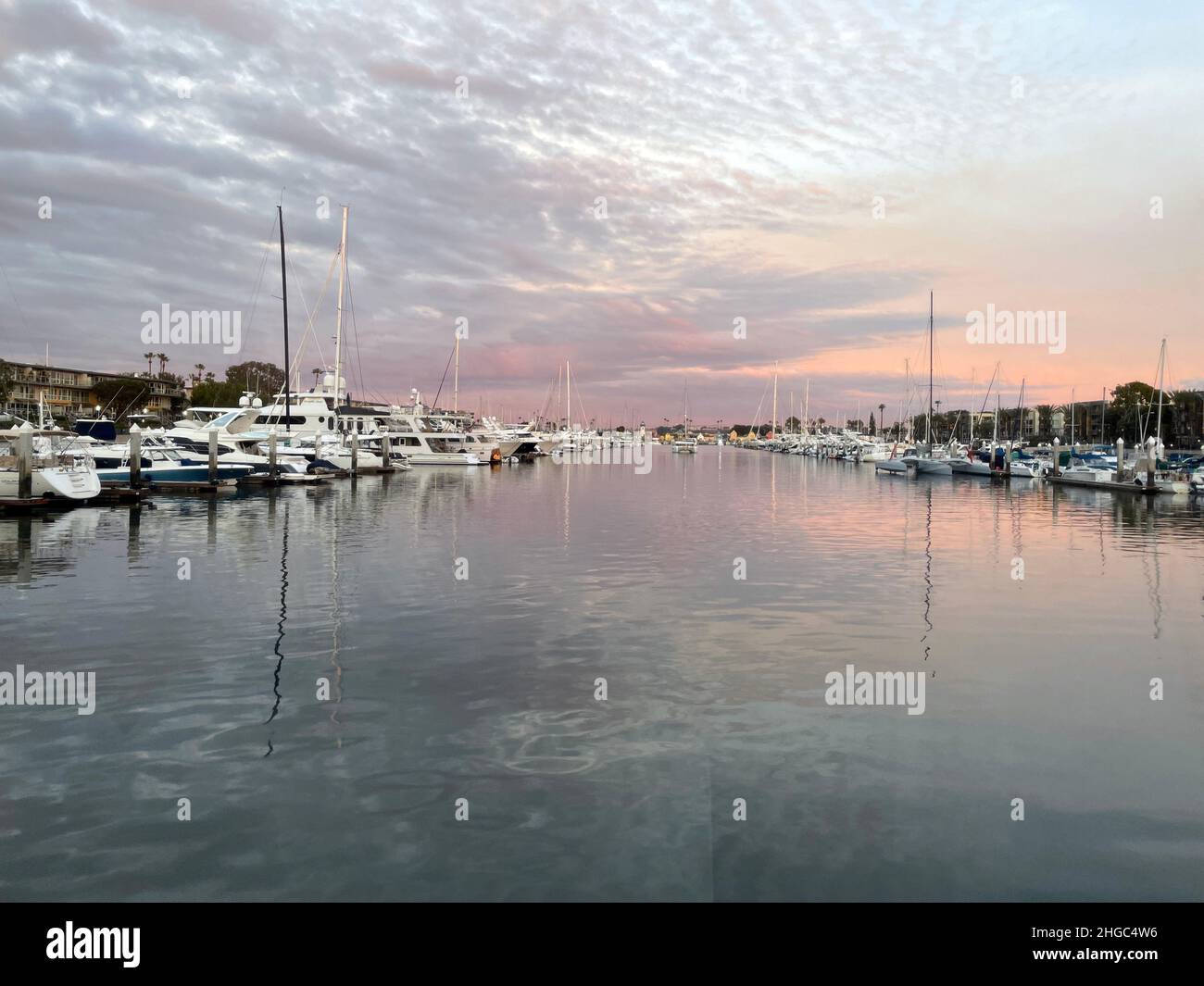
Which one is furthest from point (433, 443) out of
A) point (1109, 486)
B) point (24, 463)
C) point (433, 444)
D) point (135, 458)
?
point (1109, 486)

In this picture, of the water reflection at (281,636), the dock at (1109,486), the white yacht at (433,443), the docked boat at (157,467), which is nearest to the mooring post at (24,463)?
the docked boat at (157,467)

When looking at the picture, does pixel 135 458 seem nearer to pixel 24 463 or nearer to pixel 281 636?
pixel 24 463

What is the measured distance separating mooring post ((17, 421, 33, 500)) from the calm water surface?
13.1m

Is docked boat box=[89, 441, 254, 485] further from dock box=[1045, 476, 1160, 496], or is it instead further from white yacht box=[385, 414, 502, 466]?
dock box=[1045, 476, 1160, 496]

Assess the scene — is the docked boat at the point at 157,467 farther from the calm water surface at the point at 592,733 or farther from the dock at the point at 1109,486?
the dock at the point at 1109,486

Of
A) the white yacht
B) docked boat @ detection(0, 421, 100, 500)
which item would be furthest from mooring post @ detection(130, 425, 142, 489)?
the white yacht

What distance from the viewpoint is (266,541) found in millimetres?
28797

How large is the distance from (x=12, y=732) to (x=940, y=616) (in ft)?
52.4

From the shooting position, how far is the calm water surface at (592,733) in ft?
24.5

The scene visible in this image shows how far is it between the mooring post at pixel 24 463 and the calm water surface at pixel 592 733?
1309 cm

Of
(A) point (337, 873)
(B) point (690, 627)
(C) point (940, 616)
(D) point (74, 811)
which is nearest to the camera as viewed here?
(A) point (337, 873)

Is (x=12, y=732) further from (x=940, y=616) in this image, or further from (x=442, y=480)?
(x=442, y=480)

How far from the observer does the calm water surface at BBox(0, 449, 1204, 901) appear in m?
7.45
